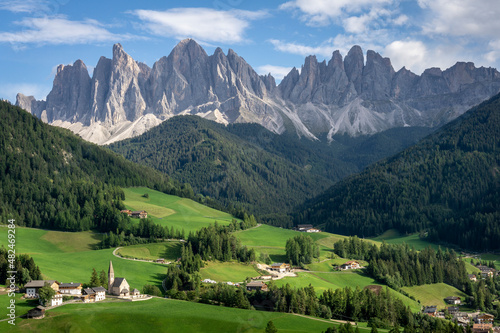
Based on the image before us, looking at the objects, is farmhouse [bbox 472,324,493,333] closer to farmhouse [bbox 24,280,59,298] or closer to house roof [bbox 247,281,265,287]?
house roof [bbox 247,281,265,287]

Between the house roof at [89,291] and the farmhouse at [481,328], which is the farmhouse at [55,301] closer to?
the house roof at [89,291]

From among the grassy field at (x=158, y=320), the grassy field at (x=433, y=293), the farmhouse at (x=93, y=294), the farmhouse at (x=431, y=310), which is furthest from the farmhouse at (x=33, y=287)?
the grassy field at (x=433, y=293)

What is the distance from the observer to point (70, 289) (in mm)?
93875

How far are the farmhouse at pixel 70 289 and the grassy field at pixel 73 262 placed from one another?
10559 mm

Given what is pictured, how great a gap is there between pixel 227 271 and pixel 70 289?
48.5 m

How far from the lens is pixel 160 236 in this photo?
165 meters

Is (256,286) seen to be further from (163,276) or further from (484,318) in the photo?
(484,318)

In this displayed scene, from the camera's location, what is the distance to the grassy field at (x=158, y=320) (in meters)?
76.1

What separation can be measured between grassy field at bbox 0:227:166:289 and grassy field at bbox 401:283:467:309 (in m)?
66.6

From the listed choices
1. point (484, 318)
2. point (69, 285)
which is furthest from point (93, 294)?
point (484, 318)

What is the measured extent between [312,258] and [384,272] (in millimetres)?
21355

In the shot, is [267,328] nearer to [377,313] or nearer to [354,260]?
[377,313]

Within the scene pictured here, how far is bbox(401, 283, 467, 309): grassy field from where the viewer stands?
458ft

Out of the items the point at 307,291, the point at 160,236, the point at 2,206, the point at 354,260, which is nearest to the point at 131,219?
the point at 160,236
